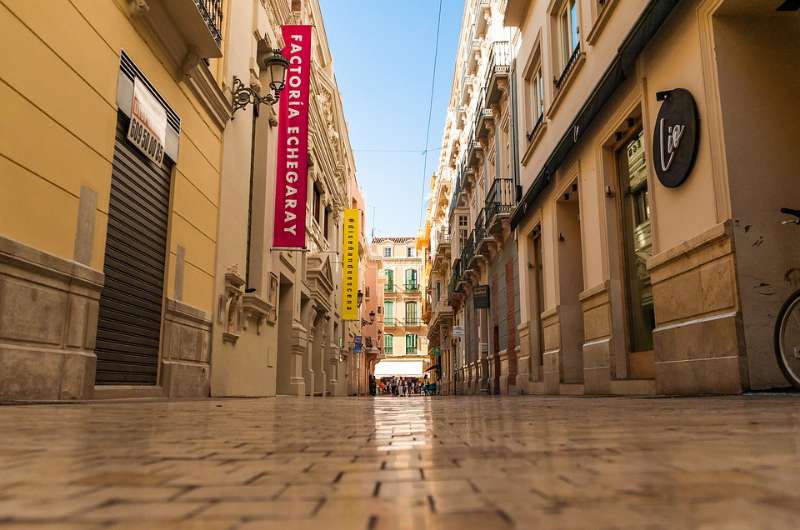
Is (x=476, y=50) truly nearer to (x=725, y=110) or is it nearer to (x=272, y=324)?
(x=272, y=324)

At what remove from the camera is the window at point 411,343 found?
7069 centimetres

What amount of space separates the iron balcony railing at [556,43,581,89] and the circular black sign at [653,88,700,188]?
3828mm

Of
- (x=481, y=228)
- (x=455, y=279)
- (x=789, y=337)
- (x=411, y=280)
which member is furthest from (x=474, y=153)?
(x=411, y=280)

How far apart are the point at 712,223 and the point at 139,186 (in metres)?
6.26

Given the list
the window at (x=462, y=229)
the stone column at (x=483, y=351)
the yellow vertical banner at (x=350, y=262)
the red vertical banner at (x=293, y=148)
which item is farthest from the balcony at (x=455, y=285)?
the red vertical banner at (x=293, y=148)

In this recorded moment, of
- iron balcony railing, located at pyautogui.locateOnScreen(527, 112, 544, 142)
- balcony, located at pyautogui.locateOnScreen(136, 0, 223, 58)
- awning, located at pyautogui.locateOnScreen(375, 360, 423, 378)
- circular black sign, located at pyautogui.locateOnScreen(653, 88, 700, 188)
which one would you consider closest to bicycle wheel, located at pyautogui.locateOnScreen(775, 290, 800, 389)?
circular black sign, located at pyautogui.locateOnScreen(653, 88, 700, 188)

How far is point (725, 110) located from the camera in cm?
575

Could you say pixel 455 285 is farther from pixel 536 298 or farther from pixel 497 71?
pixel 536 298

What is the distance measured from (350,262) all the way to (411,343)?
4082 cm

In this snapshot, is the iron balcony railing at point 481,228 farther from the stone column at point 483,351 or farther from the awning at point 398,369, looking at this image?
the awning at point 398,369

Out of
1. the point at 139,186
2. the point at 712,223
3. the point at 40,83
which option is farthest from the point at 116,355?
the point at 712,223

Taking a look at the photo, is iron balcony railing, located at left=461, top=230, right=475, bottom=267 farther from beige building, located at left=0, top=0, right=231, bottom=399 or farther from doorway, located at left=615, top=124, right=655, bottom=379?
beige building, located at left=0, top=0, right=231, bottom=399

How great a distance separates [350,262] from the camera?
31094 millimetres

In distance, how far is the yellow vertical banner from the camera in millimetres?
30625
